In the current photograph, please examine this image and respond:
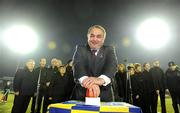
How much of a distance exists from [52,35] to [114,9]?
19.8 feet

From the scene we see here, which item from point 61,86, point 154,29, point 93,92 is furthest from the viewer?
point 154,29

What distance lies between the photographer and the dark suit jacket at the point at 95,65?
6.72 feet

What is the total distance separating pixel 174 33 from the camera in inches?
666

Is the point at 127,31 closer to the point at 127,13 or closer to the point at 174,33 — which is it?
the point at 127,13

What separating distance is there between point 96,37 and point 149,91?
6361 mm

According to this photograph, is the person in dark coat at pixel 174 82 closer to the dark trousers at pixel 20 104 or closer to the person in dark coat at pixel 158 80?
the person in dark coat at pixel 158 80

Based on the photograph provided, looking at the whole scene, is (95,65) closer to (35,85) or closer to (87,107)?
(87,107)

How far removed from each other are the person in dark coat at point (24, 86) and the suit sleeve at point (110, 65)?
17.8 feet

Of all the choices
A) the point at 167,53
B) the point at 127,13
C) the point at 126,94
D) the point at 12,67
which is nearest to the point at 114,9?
the point at 127,13

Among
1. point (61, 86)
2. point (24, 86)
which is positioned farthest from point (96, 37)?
point (24, 86)

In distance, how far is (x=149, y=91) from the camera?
8094mm

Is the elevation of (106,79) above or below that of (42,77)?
below

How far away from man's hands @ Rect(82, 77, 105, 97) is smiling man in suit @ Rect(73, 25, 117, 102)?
66 millimetres

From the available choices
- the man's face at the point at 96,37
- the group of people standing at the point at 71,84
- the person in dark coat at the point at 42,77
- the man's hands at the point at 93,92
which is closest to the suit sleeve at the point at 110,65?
the man's face at the point at 96,37
